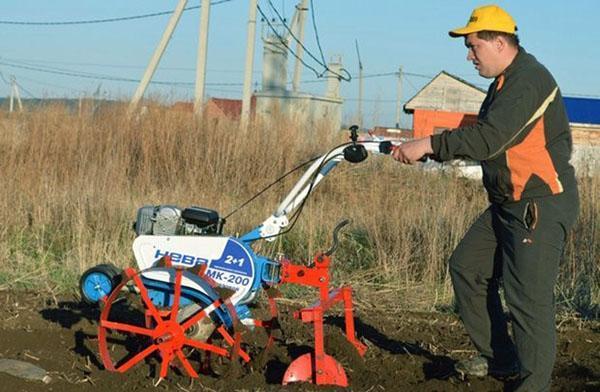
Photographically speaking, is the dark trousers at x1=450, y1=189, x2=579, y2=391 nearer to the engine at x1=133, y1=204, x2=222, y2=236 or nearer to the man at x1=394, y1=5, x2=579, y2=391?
the man at x1=394, y1=5, x2=579, y2=391

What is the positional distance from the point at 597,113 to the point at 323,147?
95.7 ft

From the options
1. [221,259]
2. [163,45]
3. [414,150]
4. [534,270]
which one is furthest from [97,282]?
[163,45]

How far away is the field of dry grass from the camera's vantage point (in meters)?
8.35

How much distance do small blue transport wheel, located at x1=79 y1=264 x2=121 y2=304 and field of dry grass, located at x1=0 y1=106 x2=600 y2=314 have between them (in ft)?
5.56

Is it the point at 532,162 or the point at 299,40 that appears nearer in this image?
the point at 532,162

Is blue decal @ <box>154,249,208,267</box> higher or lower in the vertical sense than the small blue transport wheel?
higher

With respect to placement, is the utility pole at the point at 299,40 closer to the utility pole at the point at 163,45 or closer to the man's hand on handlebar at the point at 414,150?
the utility pole at the point at 163,45

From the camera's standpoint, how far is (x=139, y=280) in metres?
5.21

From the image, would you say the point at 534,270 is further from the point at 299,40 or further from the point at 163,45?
the point at 299,40

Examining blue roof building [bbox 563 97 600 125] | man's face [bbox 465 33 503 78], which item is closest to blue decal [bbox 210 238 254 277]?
man's face [bbox 465 33 503 78]

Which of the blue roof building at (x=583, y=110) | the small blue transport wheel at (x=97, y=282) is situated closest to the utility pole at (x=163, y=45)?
the small blue transport wheel at (x=97, y=282)

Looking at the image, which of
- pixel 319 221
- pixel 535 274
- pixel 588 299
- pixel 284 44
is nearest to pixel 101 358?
pixel 535 274

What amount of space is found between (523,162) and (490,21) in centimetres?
71

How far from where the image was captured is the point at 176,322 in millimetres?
5129
